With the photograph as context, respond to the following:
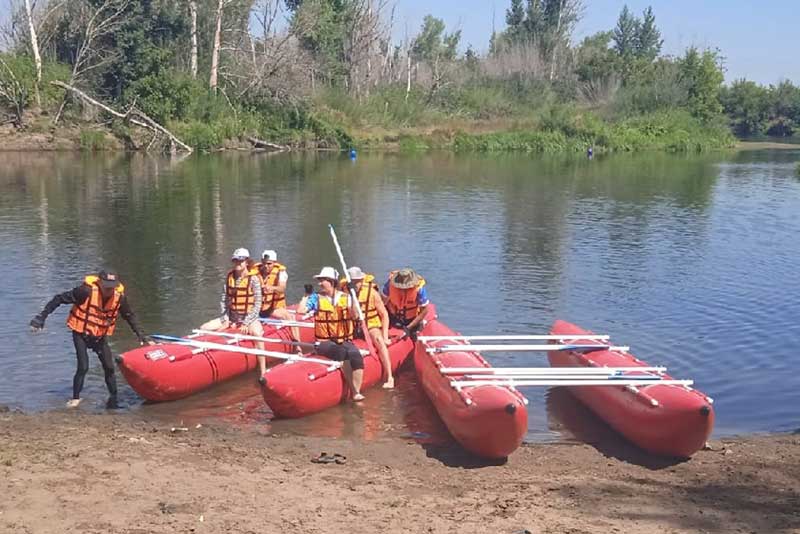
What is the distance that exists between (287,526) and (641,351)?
7.64 metres

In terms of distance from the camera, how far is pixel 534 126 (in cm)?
5897

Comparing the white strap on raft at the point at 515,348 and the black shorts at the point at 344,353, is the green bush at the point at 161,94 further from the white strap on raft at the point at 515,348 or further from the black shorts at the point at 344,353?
the white strap on raft at the point at 515,348

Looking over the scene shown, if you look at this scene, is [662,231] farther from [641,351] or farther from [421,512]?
[421,512]

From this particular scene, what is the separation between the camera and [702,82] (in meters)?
68.5

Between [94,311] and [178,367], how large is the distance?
1076 mm

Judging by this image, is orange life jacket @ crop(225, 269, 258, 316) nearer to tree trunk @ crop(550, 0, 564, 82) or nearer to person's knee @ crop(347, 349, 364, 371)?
person's knee @ crop(347, 349, 364, 371)

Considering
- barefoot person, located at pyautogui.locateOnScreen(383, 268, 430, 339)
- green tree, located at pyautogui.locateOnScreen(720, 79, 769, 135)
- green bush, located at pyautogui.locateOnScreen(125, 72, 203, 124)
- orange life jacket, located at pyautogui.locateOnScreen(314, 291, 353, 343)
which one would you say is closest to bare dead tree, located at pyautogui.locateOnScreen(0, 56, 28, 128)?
green bush, located at pyautogui.locateOnScreen(125, 72, 203, 124)

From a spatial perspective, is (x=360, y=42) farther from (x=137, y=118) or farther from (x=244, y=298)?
(x=244, y=298)

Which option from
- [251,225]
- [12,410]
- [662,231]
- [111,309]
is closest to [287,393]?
[111,309]

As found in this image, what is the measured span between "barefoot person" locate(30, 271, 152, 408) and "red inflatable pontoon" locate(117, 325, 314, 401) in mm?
257

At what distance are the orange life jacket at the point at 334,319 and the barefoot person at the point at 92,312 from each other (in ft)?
6.00

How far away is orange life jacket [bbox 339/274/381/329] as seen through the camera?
33.2 ft

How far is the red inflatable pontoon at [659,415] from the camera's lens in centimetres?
786

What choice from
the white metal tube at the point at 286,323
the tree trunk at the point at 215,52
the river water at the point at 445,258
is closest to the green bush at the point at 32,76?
the river water at the point at 445,258
